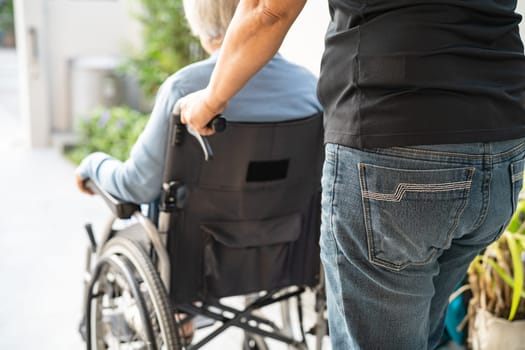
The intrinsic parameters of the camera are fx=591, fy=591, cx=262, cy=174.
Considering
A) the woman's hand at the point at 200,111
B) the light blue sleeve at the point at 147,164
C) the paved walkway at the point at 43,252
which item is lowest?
the paved walkway at the point at 43,252

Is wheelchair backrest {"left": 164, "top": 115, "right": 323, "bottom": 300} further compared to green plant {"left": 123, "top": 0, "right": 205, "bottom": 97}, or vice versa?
green plant {"left": 123, "top": 0, "right": 205, "bottom": 97}

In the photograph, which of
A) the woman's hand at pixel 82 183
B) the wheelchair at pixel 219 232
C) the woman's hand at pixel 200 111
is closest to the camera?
the woman's hand at pixel 200 111

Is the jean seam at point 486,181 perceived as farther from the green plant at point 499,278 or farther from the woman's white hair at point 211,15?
the green plant at point 499,278

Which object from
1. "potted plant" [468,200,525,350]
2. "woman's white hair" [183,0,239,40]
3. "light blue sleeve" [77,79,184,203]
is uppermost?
"woman's white hair" [183,0,239,40]

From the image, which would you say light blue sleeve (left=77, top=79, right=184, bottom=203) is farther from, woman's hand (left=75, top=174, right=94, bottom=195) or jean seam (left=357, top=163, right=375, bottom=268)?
jean seam (left=357, top=163, right=375, bottom=268)

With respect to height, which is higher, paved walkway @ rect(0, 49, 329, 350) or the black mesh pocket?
the black mesh pocket

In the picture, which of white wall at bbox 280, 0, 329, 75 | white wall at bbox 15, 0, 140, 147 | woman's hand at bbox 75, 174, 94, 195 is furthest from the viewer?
white wall at bbox 15, 0, 140, 147

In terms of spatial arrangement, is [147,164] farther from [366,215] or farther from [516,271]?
[516,271]

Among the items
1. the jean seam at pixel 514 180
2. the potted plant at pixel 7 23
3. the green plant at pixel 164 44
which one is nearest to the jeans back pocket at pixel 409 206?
the jean seam at pixel 514 180

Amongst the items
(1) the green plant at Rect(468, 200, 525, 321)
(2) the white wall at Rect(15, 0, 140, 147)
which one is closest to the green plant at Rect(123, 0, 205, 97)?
(2) the white wall at Rect(15, 0, 140, 147)

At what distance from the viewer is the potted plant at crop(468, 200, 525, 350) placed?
1809 mm

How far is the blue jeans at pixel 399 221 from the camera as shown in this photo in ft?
2.80

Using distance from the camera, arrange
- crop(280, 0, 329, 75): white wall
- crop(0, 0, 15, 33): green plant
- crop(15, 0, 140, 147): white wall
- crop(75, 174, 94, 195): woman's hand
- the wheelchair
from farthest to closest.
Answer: crop(0, 0, 15, 33): green plant, crop(15, 0, 140, 147): white wall, crop(280, 0, 329, 75): white wall, crop(75, 174, 94, 195): woman's hand, the wheelchair

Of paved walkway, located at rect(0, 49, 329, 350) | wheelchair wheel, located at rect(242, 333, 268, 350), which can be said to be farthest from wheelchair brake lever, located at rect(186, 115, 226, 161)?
paved walkway, located at rect(0, 49, 329, 350)
